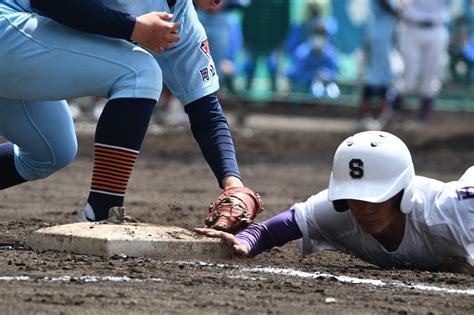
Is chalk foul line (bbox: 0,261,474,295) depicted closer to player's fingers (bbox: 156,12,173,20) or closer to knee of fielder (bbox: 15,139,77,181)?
knee of fielder (bbox: 15,139,77,181)

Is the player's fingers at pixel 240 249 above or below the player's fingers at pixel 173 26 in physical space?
below

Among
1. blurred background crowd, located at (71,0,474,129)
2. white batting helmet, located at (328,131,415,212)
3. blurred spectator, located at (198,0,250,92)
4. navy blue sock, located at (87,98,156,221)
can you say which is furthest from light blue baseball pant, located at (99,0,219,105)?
blurred background crowd, located at (71,0,474,129)

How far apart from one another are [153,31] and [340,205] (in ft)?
3.86

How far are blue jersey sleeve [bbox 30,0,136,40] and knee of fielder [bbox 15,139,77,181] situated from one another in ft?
2.86

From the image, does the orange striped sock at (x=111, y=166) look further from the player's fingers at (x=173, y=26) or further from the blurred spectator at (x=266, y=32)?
the blurred spectator at (x=266, y=32)

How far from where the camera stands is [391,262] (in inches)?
220

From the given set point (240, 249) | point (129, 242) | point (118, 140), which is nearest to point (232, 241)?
point (240, 249)

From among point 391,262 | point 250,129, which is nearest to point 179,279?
point 391,262

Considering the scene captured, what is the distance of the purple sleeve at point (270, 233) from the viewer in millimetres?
5484

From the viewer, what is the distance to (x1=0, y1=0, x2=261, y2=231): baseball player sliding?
17.3 ft

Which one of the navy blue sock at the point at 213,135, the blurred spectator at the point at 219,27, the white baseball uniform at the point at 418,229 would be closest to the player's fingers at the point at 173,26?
the navy blue sock at the point at 213,135

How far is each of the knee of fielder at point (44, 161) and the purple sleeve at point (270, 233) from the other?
3.51 ft

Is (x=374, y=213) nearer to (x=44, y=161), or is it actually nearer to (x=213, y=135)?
(x=213, y=135)

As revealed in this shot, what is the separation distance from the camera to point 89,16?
5211 millimetres
